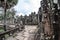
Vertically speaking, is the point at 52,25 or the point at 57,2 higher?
the point at 57,2

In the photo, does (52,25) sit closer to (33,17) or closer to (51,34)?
(51,34)

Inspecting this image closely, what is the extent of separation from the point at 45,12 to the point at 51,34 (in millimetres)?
388

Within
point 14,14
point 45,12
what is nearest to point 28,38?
point 45,12

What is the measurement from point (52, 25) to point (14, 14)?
11.3 m

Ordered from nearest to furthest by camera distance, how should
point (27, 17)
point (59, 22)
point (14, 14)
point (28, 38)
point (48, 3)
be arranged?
point (59, 22), point (48, 3), point (28, 38), point (27, 17), point (14, 14)

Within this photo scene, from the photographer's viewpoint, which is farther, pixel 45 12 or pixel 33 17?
pixel 33 17

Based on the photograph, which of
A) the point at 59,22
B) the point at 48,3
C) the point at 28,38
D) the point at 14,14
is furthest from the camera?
the point at 14,14

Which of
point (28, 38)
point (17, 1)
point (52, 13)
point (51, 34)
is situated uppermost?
point (17, 1)

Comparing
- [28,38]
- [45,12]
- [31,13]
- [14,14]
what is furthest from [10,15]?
[45,12]

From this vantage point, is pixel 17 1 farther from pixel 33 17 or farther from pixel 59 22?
pixel 59 22

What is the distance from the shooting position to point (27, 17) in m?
11.9

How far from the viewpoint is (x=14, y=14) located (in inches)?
528

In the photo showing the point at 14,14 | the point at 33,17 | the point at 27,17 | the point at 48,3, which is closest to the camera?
the point at 48,3

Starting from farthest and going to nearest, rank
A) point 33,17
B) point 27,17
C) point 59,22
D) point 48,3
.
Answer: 1. point 27,17
2. point 33,17
3. point 48,3
4. point 59,22
